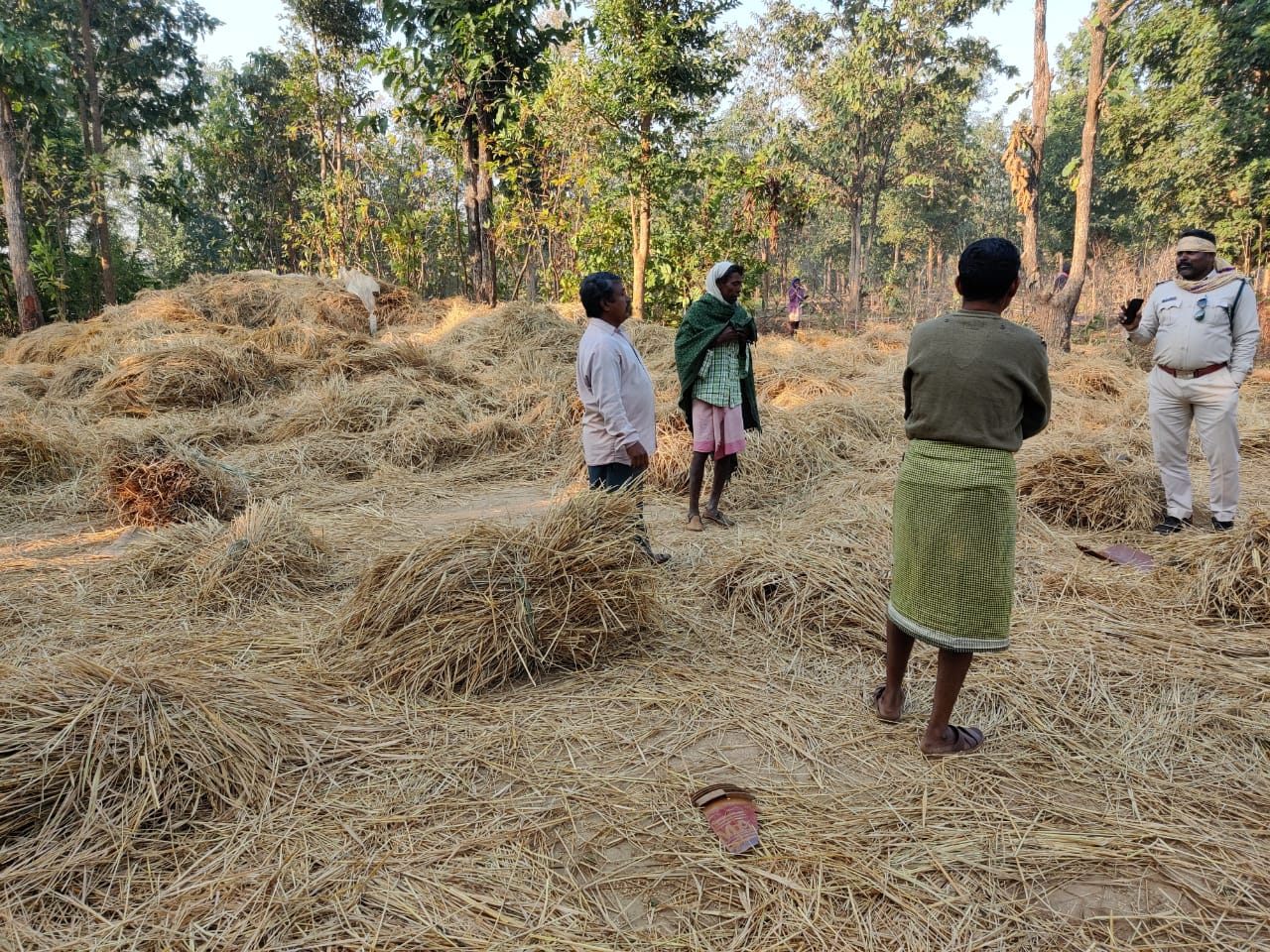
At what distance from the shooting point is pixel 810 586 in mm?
2980

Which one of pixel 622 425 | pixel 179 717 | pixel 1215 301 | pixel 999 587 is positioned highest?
pixel 1215 301

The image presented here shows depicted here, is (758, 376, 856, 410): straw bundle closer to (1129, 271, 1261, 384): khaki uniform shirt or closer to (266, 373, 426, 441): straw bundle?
(1129, 271, 1261, 384): khaki uniform shirt

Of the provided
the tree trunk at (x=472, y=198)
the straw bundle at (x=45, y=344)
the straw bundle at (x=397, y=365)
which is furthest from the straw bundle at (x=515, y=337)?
the straw bundle at (x=45, y=344)

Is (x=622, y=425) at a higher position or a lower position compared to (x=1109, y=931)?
higher

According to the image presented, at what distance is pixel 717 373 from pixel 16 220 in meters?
11.8

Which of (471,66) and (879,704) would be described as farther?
(471,66)

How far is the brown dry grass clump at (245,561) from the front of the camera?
3.16m

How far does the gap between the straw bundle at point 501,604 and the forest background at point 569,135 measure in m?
7.92

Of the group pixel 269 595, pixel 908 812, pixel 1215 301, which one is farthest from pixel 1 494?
pixel 1215 301

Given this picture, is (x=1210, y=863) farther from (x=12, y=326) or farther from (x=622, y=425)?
(x=12, y=326)

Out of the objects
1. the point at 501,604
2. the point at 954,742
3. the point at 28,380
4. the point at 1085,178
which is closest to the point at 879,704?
the point at 954,742

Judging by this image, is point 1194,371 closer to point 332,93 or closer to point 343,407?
point 343,407

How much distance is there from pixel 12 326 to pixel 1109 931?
15928 mm

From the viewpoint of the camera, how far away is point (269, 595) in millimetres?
3180
